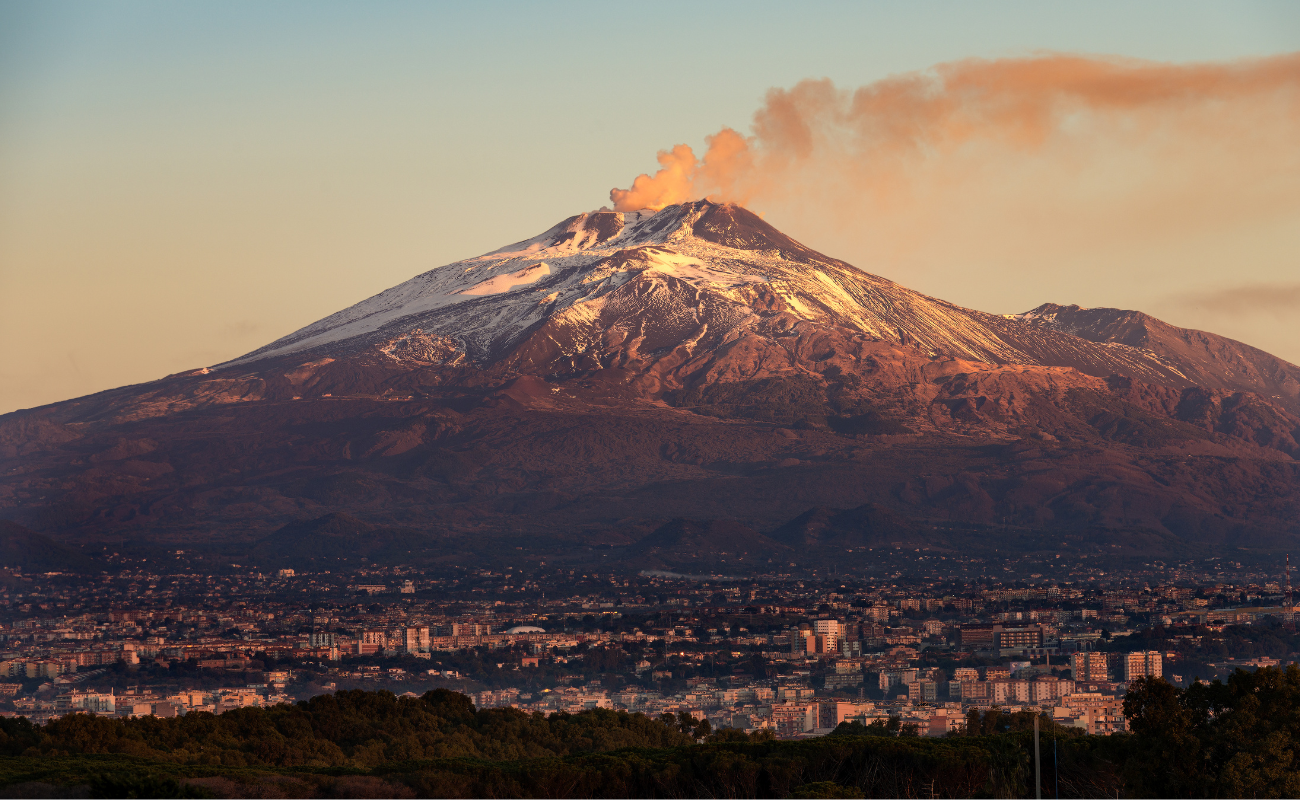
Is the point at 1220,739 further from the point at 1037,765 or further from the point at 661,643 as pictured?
the point at 661,643

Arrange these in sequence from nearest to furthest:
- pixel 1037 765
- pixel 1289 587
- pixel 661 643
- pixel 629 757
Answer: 1. pixel 1037 765
2. pixel 629 757
3. pixel 661 643
4. pixel 1289 587

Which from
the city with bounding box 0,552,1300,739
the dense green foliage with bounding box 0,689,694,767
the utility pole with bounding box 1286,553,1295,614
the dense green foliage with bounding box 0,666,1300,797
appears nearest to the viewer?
the dense green foliage with bounding box 0,666,1300,797

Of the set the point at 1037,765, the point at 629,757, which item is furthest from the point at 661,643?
the point at 1037,765

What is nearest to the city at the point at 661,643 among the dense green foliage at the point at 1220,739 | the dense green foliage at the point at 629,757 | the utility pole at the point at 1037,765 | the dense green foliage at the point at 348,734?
the dense green foliage at the point at 348,734

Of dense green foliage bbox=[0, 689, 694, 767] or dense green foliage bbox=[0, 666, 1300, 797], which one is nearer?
dense green foliage bbox=[0, 666, 1300, 797]

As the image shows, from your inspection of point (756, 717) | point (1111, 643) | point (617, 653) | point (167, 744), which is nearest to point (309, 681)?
point (617, 653)

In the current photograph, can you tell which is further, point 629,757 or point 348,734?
point 348,734

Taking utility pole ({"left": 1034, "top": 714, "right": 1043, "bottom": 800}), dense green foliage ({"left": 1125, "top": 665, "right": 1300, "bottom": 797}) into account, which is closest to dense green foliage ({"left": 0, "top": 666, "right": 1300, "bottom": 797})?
dense green foliage ({"left": 1125, "top": 665, "right": 1300, "bottom": 797})

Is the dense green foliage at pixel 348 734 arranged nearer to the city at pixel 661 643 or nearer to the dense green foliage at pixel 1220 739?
the city at pixel 661 643

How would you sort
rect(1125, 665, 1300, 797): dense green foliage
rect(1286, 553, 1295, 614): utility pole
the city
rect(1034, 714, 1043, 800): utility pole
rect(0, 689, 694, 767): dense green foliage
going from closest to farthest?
rect(1034, 714, 1043, 800): utility pole < rect(1125, 665, 1300, 797): dense green foliage < rect(0, 689, 694, 767): dense green foliage < the city < rect(1286, 553, 1295, 614): utility pole

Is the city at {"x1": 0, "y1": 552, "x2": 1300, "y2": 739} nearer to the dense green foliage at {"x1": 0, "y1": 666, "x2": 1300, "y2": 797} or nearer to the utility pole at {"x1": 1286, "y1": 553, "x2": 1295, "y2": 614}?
Result: the utility pole at {"x1": 1286, "y1": 553, "x2": 1295, "y2": 614}
